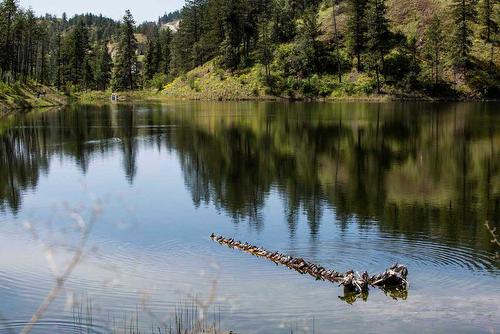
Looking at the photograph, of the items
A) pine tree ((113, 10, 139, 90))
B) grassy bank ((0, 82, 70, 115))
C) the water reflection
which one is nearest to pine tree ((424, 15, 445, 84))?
the water reflection

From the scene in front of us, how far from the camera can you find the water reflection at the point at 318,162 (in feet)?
85.4

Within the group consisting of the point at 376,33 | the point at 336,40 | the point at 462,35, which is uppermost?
the point at 336,40

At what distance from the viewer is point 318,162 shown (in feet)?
133

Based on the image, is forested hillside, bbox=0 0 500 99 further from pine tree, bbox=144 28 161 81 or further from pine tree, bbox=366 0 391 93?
pine tree, bbox=144 28 161 81

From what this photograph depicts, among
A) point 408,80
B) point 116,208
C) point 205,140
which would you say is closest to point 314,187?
point 116,208

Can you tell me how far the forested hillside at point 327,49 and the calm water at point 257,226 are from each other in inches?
2560

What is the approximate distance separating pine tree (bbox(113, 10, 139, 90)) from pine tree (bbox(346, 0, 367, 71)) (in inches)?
2677

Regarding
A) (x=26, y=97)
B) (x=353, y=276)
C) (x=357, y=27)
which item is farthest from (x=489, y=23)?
(x=353, y=276)

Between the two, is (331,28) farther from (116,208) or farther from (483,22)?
(116,208)

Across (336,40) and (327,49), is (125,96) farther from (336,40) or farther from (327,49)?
(336,40)

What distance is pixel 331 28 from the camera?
13638 centimetres

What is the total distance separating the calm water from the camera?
15.0m

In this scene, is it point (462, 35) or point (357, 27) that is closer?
point (462, 35)

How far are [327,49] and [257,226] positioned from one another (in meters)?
111
